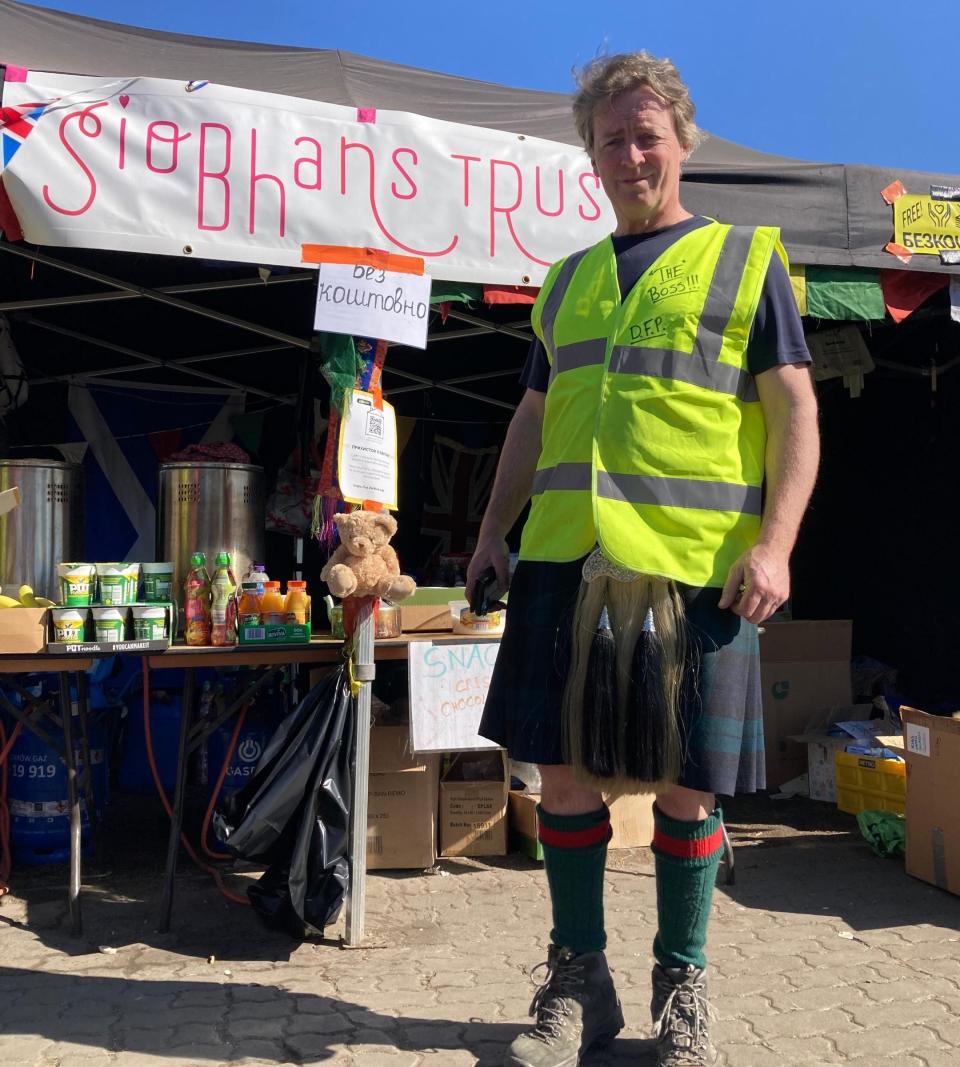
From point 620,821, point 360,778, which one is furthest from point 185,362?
point 620,821

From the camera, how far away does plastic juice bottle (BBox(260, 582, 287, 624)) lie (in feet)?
9.78

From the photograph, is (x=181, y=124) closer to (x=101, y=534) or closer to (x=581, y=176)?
(x=581, y=176)

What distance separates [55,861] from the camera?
139 inches

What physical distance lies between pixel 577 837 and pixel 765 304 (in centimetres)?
110

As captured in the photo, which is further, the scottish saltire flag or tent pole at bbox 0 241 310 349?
tent pole at bbox 0 241 310 349

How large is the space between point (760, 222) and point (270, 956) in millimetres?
2893

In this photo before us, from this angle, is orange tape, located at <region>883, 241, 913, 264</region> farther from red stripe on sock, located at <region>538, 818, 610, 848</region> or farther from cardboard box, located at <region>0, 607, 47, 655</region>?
cardboard box, located at <region>0, 607, 47, 655</region>

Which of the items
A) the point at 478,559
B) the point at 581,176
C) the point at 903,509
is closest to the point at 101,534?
the point at 581,176

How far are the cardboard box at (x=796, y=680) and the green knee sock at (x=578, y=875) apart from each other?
3049mm

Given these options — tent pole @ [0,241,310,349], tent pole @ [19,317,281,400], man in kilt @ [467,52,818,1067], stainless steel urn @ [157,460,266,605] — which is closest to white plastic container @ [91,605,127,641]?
Answer: stainless steel urn @ [157,460,266,605]

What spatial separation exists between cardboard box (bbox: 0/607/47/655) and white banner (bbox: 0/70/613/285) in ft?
3.45

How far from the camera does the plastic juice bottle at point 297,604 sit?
299 centimetres

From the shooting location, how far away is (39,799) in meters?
3.43

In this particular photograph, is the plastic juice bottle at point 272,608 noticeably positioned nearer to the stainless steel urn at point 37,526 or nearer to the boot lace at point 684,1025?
the stainless steel urn at point 37,526
